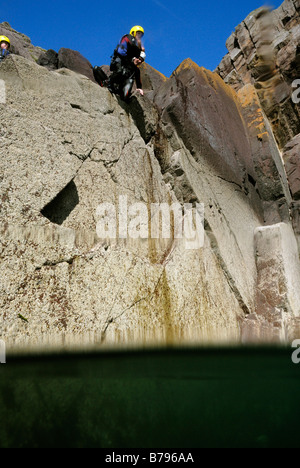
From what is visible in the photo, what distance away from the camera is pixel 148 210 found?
5086 millimetres

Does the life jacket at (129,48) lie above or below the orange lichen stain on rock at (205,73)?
below

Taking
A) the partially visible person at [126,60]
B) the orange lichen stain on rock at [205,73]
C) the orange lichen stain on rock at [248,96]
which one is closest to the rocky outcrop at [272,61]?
the orange lichen stain on rock at [248,96]

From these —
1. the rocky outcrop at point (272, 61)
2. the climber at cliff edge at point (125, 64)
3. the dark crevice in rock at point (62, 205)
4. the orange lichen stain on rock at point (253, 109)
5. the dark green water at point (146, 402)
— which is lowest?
the dark green water at point (146, 402)

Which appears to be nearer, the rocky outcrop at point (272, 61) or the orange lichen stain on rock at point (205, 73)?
the orange lichen stain on rock at point (205, 73)

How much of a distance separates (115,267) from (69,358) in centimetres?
117

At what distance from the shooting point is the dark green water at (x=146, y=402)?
200 cm

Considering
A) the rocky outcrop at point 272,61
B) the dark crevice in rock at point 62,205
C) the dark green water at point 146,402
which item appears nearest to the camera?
the dark green water at point 146,402

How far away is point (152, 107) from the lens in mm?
6059

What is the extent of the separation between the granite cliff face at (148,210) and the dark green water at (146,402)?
29cm

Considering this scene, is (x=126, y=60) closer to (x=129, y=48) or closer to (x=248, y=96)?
(x=129, y=48)

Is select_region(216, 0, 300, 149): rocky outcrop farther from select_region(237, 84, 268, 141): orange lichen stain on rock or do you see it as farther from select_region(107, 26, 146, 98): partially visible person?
select_region(107, 26, 146, 98): partially visible person

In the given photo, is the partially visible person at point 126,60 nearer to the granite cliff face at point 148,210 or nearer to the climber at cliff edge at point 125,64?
the climber at cliff edge at point 125,64

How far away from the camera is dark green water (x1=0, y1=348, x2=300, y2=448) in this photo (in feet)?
6.56

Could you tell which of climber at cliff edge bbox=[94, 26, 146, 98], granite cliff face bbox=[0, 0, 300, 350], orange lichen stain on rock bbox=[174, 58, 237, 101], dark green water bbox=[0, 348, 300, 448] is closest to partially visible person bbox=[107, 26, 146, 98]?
climber at cliff edge bbox=[94, 26, 146, 98]
